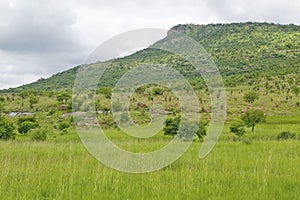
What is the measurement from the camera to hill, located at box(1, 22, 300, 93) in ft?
294

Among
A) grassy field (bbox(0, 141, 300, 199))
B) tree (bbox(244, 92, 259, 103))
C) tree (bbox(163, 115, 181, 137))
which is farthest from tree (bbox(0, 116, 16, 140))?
tree (bbox(244, 92, 259, 103))

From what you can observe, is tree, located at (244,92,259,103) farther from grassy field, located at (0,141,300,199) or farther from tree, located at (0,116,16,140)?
grassy field, located at (0,141,300,199)

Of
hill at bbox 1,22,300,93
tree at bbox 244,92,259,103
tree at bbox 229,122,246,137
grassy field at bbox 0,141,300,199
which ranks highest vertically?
hill at bbox 1,22,300,93

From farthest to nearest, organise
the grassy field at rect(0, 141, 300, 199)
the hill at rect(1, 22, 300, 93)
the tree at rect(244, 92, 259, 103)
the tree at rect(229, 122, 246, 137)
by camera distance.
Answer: the hill at rect(1, 22, 300, 93) < the tree at rect(244, 92, 259, 103) < the tree at rect(229, 122, 246, 137) < the grassy field at rect(0, 141, 300, 199)

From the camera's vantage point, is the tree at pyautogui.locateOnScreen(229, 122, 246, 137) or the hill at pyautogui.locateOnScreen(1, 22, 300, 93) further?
the hill at pyautogui.locateOnScreen(1, 22, 300, 93)

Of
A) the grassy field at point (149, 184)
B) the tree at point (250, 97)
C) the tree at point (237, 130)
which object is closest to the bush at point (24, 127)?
the tree at point (237, 130)

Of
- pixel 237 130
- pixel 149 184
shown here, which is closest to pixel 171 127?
pixel 237 130

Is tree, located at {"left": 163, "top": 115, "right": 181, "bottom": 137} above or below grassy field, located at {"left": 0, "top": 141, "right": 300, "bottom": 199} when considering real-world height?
above

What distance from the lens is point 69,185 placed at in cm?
750

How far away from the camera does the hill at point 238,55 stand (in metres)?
89.5

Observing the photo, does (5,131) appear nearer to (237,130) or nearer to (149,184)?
(237,130)

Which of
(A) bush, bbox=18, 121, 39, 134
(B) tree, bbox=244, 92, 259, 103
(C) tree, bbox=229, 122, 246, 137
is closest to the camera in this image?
(C) tree, bbox=229, 122, 246, 137

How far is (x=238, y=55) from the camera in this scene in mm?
127250

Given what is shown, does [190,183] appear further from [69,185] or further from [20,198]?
[20,198]
